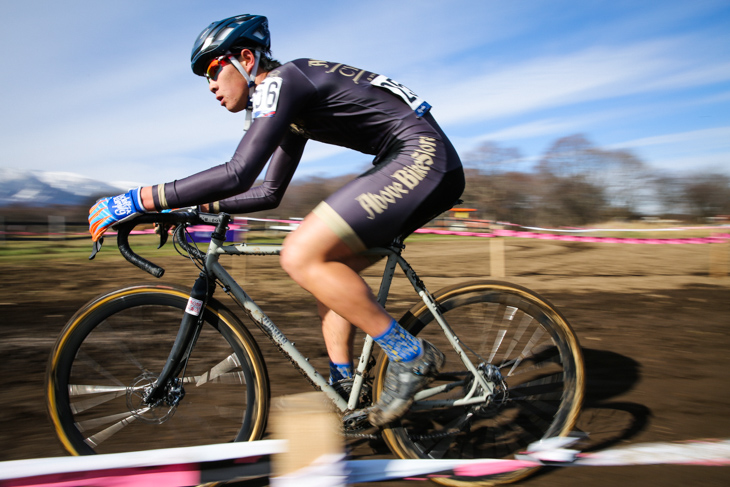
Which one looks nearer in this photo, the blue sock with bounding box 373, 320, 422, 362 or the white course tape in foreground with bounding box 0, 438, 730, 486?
the white course tape in foreground with bounding box 0, 438, 730, 486

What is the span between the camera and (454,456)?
250 cm

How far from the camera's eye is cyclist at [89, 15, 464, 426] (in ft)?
6.61

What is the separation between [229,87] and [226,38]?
0.70 feet

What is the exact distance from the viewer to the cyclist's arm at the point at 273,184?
2.65 metres

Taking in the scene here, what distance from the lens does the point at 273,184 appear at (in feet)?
8.86

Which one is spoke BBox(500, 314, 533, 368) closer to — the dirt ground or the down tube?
the dirt ground

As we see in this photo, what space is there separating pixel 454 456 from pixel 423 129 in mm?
1660

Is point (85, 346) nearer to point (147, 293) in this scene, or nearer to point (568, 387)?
point (147, 293)

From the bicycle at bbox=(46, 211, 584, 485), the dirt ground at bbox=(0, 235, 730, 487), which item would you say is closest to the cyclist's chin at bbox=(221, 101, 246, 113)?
the bicycle at bbox=(46, 211, 584, 485)

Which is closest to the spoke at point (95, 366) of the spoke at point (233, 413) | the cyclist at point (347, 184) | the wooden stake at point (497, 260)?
the spoke at point (233, 413)

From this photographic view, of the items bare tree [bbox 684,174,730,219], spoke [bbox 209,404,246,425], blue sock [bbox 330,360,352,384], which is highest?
blue sock [bbox 330,360,352,384]

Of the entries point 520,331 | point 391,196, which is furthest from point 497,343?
point 391,196

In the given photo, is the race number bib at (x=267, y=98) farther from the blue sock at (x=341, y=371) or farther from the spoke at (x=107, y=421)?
the spoke at (x=107, y=421)

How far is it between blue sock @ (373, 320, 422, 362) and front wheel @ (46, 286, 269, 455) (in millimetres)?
601
